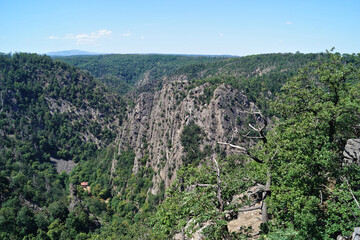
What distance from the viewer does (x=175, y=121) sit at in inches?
3716

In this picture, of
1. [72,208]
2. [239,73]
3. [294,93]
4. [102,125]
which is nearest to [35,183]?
[72,208]

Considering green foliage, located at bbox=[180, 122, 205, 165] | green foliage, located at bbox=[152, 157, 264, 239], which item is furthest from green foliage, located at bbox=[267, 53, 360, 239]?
green foliage, located at bbox=[180, 122, 205, 165]

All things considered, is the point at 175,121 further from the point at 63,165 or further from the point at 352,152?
the point at 63,165

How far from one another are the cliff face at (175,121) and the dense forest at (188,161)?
1261 mm

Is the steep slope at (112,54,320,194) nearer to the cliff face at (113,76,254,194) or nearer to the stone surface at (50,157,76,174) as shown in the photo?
the cliff face at (113,76,254,194)

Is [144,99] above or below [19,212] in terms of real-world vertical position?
above

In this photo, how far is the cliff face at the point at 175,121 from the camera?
3206 inches

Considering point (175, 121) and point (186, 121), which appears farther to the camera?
point (175, 121)

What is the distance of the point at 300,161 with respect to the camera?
1427 cm

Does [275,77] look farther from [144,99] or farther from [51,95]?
[51,95]

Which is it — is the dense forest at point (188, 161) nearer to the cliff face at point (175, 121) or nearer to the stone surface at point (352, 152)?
the stone surface at point (352, 152)

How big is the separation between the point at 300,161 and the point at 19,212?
243 feet

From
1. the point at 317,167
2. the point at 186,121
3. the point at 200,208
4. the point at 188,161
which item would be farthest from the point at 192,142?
the point at 200,208

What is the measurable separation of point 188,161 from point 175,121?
22.0 metres
